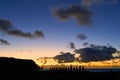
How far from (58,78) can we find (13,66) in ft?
Answer: 116

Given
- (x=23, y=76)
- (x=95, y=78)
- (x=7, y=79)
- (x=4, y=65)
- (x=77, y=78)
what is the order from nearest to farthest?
(x=7, y=79) < (x=23, y=76) < (x=77, y=78) < (x=95, y=78) < (x=4, y=65)

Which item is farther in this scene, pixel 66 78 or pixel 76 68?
pixel 76 68

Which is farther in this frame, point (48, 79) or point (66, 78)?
point (66, 78)

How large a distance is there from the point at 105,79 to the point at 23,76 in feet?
86.8

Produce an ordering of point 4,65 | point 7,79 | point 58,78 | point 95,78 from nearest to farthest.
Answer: point 7,79
point 58,78
point 95,78
point 4,65

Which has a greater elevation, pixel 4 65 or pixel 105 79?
pixel 4 65

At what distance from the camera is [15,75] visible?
4903 cm

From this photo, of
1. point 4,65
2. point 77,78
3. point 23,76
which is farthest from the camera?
point 4,65

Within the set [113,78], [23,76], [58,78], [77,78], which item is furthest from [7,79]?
[113,78]

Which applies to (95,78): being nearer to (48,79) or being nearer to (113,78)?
(113,78)

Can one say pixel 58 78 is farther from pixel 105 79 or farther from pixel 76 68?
pixel 76 68

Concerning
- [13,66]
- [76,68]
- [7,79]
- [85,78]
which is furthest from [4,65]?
[7,79]

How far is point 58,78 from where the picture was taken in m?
52.3

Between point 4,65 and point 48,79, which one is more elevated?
point 4,65
